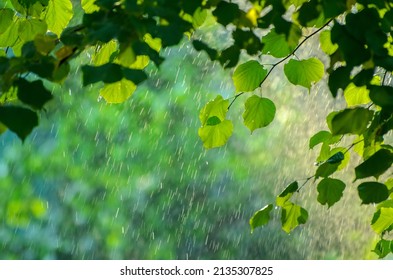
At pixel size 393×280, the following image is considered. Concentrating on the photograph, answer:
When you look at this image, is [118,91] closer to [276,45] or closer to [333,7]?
[276,45]

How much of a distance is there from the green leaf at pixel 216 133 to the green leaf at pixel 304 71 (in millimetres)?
148

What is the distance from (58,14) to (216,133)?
0.41m

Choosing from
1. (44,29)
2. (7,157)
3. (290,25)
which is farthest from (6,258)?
(290,25)

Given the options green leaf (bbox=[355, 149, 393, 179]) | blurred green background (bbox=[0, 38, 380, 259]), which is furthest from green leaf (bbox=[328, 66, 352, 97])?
blurred green background (bbox=[0, 38, 380, 259])

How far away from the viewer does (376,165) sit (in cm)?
141

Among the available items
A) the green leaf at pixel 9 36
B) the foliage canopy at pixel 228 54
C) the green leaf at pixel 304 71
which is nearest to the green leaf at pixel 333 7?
the foliage canopy at pixel 228 54

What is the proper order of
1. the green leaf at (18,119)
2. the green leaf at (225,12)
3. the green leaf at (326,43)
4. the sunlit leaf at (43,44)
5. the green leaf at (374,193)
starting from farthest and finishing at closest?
the green leaf at (326,43), the green leaf at (374,193), the green leaf at (225,12), the sunlit leaf at (43,44), the green leaf at (18,119)

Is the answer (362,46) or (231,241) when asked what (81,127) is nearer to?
(231,241)

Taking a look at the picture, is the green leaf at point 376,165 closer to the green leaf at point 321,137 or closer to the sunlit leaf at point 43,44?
the green leaf at point 321,137

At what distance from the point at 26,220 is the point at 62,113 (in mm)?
877

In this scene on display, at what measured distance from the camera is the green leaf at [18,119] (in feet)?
3.62

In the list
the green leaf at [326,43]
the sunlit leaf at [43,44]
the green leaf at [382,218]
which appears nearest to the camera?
the sunlit leaf at [43,44]
